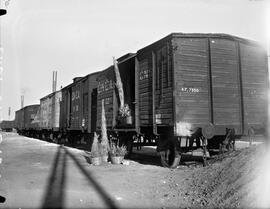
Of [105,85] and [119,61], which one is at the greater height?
[119,61]

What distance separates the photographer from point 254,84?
9844 millimetres

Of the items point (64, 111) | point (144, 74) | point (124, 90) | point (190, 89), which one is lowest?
point (190, 89)

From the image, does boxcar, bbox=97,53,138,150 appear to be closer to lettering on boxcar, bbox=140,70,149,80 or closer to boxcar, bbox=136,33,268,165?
lettering on boxcar, bbox=140,70,149,80

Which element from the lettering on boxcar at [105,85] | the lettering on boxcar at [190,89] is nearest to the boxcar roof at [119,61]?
the lettering on boxcar at [105,85]

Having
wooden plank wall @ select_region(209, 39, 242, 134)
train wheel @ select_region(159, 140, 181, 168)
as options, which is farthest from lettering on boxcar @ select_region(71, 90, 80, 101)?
wooden plank wall @ select_region(209, 39, 242, 134)

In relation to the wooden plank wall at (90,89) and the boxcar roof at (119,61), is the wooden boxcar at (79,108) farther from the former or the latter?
the boxcar roof at (119,61)

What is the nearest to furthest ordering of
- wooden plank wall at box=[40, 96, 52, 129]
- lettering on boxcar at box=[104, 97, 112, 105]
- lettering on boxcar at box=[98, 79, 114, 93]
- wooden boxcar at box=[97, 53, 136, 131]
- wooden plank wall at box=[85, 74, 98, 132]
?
wooden boxcar at box=[97, 53, 136, 131], lettering on boxcar at box=[104, 97, 112, 105], lettering on boxcar at box=[98, 79, 114, 93], wooden plank wall at box=[85, 74, 98, 132], wooden plank wall at box=[40, 96, 52, 129]

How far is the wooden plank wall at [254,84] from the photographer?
9594 millimetres

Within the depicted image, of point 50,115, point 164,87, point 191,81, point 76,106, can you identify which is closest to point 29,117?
point 50,115

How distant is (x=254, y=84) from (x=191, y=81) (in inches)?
92.6

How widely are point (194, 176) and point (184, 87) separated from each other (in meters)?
2.68

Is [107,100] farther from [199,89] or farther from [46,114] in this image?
[46,114]

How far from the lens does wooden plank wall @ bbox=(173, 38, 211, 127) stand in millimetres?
8844

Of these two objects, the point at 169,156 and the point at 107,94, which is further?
the point at 107,94
